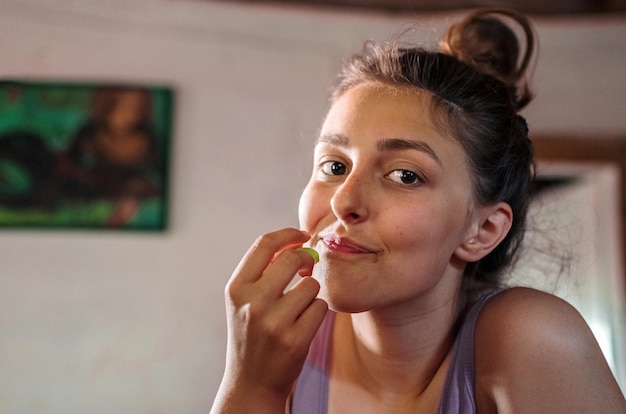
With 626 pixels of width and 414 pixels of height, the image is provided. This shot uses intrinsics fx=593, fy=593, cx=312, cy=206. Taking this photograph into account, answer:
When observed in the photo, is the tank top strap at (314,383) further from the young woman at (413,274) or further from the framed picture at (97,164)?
the framed picture at (97,164)

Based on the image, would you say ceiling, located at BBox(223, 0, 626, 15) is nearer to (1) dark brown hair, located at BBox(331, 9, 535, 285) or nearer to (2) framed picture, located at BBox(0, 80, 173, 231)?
(2) framed picture, located at BBox(0, 80, 173, 231)

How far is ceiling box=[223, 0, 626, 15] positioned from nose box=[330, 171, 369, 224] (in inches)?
61.2

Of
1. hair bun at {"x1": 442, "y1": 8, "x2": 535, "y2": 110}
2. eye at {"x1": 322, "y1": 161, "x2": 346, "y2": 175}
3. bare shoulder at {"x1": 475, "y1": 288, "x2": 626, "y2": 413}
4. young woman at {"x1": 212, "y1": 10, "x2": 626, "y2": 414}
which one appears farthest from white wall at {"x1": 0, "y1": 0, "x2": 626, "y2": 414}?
bare shoulder at {"x1": 475, "y1": 288, "x2": 626, "y2": 413}

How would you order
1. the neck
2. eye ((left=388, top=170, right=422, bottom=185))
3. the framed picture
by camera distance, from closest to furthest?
eye ((left=388, top=170, right=422, bottom=185)) → the neck → the framed picture

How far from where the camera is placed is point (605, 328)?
1993mm

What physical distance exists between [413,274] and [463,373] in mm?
161

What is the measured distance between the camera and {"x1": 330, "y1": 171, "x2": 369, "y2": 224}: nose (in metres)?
0.69

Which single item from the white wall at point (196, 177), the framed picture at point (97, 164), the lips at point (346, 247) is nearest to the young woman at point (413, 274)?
the lips at point (346, 247)

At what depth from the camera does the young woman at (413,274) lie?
63cm

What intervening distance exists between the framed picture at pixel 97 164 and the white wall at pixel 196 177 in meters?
0.05

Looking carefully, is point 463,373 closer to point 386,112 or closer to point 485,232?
→ point 485,232

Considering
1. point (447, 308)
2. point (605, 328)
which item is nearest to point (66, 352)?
point (447, 308)

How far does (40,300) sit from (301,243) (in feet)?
5.11

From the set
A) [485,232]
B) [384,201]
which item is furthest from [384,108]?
[485,232]
